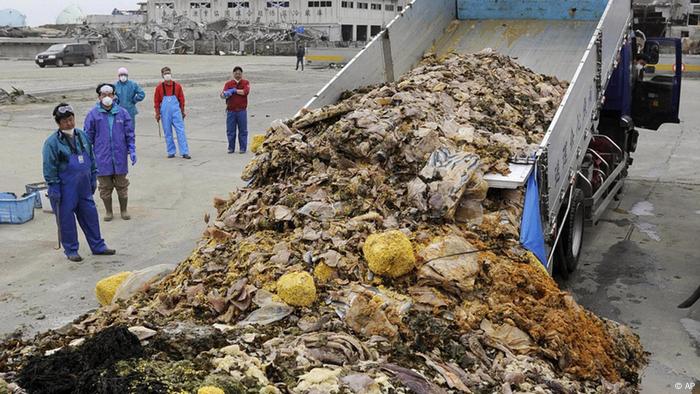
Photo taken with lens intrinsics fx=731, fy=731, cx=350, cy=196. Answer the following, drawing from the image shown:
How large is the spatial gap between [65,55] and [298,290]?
3601 cm

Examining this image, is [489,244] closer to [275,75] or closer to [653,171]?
[653,171]

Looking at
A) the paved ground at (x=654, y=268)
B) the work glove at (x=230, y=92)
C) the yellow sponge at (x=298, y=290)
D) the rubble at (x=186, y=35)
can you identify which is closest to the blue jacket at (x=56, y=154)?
the yellow sponge at (x=298, y=290)

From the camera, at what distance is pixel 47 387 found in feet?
12.1

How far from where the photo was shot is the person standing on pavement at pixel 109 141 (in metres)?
8.95

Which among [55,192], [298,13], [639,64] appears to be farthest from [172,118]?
[298,13]

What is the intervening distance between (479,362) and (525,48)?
675cm

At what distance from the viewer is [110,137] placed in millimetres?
9008

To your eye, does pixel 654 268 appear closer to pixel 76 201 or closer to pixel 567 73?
pixel 567 73

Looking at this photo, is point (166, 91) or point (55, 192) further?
point (166, 91)

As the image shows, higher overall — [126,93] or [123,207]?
[126,93]

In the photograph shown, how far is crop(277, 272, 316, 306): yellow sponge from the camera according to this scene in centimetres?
489

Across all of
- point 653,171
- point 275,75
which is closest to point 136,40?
point 275,75

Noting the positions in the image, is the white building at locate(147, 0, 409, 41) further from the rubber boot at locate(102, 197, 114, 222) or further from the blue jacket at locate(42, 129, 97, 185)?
the blue jacket at locate(42, 129, 97, 185)

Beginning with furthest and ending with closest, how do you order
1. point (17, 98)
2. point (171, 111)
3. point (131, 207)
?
1. point (17, 98)
2. point (171, 111)
3. point (131, 207)
